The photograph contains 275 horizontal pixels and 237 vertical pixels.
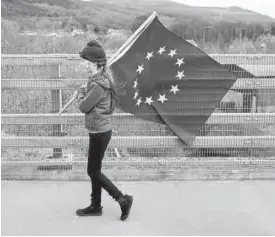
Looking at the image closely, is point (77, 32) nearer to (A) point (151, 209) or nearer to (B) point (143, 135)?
(B) point (143, 135)

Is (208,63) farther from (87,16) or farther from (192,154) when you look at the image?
(87,16)

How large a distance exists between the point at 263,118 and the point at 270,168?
0.61 m

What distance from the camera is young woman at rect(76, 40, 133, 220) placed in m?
4.64

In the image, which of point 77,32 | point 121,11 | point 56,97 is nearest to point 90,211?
point 56,97

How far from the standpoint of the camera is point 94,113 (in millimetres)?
4727

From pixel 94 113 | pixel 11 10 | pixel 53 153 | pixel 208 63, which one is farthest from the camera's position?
pixel 11 10

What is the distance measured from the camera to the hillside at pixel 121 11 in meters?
7.25

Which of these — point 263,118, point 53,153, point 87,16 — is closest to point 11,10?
point 87,16

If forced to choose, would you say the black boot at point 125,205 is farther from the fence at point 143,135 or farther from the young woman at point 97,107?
the fence at point 143,135

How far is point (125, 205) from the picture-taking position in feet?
16.3

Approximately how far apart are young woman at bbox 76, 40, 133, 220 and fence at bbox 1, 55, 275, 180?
3.69 feet

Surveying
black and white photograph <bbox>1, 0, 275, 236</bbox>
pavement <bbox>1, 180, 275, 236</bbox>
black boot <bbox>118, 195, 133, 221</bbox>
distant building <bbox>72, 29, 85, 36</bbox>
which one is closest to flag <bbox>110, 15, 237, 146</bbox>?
black and white photograph <bbox>1, 0, 275, 236</bbox>

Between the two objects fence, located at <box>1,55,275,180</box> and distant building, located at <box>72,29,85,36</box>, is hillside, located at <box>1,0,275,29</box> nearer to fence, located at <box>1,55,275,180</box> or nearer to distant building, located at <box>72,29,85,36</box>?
distant building, located at <box>72,29,85,36</box>

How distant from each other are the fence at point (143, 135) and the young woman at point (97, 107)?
1.12 m
